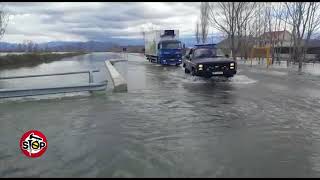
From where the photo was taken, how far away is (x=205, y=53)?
2239 centimetres

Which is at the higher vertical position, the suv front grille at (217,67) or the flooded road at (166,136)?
the suv front grille at (217,67)

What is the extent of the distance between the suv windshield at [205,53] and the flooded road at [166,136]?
31.4 feet

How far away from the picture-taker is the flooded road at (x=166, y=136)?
5539 mm

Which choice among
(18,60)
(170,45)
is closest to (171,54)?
(170,45)

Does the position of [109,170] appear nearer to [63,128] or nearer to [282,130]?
[63,128]

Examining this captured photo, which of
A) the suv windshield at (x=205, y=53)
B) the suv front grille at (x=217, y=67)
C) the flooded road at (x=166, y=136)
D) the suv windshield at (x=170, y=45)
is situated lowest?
the flooded road at (x=166, y=136)

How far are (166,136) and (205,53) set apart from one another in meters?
15.4

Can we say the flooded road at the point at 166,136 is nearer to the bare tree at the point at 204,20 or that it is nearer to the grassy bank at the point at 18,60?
the grassy bank at the point at 18,60

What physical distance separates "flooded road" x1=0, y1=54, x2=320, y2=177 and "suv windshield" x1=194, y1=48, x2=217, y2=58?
9559 mm

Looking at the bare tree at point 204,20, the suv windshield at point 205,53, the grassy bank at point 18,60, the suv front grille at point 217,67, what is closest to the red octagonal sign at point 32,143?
the suv front grille at point 217,67

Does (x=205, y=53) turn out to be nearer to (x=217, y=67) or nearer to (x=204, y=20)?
(x=217, y=67)

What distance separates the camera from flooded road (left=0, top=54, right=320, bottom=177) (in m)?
5.54

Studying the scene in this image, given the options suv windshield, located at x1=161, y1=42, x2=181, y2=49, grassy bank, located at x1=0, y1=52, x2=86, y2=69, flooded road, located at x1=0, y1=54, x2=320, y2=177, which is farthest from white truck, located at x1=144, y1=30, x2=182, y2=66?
flooded road, located at x1=0, y1=54, x2=320, y2=177

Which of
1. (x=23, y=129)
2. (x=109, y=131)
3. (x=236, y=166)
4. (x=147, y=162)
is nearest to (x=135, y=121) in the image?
(x=109, y=131)
